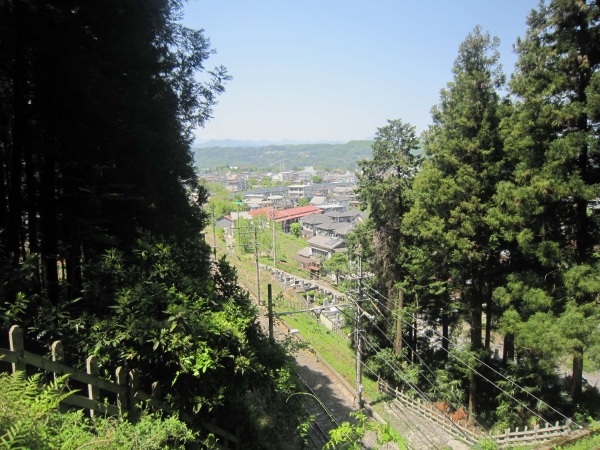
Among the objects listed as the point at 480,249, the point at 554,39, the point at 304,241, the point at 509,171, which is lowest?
the point at 304,241

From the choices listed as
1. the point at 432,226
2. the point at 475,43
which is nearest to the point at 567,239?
the point at 432,226

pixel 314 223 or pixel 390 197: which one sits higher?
pixel 390 197

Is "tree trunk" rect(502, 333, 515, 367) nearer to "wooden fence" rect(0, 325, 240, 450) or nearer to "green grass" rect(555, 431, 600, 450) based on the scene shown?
"green grass" rect(555, 431, 600, 450)

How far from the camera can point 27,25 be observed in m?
4.12

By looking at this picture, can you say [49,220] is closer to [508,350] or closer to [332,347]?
[332,347]

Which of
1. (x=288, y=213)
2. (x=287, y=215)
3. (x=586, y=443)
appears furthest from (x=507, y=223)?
(x=288, y=213)

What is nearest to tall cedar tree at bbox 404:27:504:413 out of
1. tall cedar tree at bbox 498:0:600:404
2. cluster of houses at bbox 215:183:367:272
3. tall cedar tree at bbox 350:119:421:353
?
tall cedar tree at bbox 498:0:600:404

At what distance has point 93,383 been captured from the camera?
282 cm

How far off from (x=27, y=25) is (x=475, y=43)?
857cm

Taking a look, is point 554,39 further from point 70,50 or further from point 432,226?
point 70,50

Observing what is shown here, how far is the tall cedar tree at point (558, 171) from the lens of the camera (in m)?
6.99

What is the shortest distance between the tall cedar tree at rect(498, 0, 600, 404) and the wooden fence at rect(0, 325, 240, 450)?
6.97m

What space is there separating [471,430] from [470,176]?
6134mm

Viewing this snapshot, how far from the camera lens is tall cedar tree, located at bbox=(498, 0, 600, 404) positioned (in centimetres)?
699
